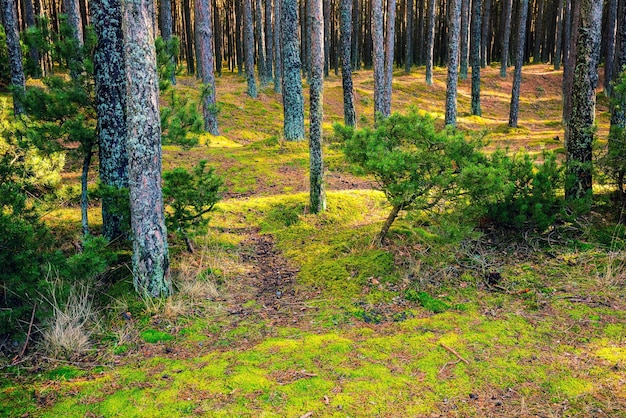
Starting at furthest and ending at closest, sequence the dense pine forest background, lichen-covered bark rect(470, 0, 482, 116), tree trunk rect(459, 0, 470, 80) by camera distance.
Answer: tree trunk rect(459, 0, 470, 80) < lichen-covered bark rect(470, 0, 482, 116) < the dense pine forest background

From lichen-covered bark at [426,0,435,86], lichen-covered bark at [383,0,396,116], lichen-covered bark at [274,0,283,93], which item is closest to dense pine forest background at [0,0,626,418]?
lichen-covered bark at [383,0,396,116]

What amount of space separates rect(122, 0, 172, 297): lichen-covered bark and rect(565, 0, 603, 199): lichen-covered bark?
6.44m

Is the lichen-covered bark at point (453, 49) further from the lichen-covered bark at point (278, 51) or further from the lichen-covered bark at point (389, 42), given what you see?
the lichen-covered bark at point (278, 51)

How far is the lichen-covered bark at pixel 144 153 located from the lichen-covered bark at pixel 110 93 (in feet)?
2.69

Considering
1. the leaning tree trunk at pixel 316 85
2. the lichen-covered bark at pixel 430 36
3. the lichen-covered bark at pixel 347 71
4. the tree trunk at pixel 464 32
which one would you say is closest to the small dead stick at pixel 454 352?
the leaning tree trunk at pixel 316 85

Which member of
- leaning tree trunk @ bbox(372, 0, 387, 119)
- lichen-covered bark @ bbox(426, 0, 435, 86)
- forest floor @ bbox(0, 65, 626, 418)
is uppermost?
lichen-covered bark @ bbox(426, 0, 435, 86)

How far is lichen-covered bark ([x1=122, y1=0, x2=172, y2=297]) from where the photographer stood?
215 inches

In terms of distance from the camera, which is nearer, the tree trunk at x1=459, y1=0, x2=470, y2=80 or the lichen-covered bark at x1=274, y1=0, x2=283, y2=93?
the lichen-covered bark at x1=274, y1=0, x2=283, y2=93

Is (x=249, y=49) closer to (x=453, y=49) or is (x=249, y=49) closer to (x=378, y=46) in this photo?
(x=378, y=46)

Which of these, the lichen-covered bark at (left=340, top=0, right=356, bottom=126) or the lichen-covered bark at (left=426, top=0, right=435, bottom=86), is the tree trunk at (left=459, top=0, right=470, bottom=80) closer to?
the lichen-covered bark at (left=426, top=0, right=435, bottom=86)

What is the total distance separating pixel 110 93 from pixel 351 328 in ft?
16.4

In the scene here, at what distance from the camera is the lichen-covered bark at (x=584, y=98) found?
7.62m

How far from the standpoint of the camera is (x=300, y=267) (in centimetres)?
734

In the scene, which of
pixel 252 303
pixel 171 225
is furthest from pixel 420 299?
pixel 171 225
